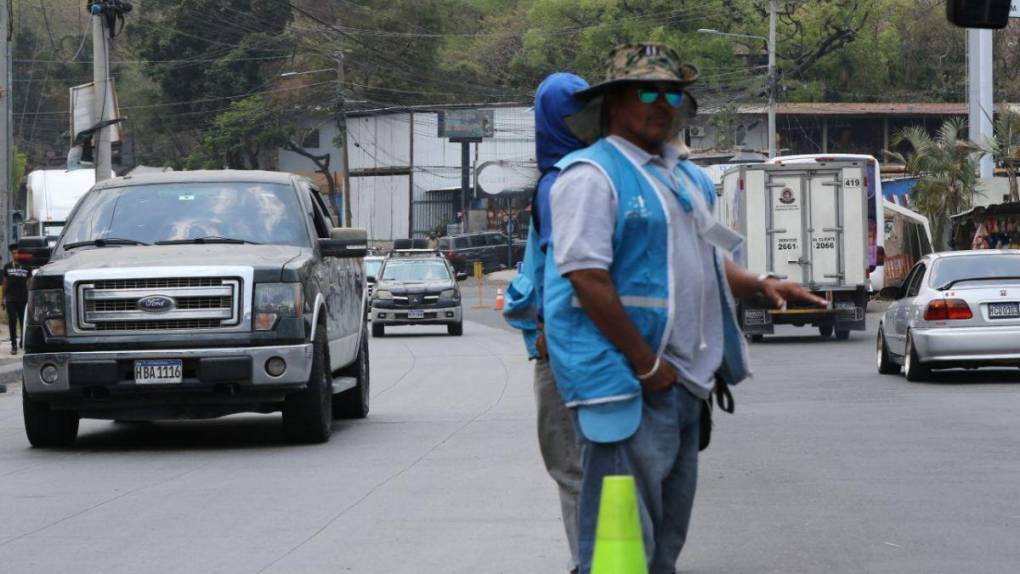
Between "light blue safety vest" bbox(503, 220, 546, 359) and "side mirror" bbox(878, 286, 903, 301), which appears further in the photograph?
"side mirror" bbox(878, 286, 903, 301)

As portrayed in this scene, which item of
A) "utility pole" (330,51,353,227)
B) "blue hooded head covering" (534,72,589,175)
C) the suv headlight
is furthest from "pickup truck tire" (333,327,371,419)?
"utility pole" (330,51,353,227)

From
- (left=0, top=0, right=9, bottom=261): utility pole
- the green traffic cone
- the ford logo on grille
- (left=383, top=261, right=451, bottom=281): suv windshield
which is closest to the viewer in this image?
the green traffic cone

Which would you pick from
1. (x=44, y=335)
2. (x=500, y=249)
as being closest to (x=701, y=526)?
(x=44, y=335)

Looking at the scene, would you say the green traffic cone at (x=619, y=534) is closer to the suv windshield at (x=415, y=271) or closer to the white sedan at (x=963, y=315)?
the white sedan at (x=963, y=315)

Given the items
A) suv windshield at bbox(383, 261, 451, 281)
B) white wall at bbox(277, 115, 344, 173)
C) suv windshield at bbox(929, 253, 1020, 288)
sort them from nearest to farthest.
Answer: suv windshield at bbox(929, 253, 1020, 288) → suv windshield at bbox(383, 261, 451, 281) → white wall at bbox(277, 115, 344, 173)

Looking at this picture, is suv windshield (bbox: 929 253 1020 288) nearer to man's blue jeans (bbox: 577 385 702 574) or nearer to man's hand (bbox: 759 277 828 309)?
man's hand (bbox: 759 277 828 309)

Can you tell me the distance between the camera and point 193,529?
8.62 meters

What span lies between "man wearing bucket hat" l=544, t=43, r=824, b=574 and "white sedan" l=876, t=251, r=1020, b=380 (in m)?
13.3

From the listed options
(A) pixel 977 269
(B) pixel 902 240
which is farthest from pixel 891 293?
(B) pixel 902 240

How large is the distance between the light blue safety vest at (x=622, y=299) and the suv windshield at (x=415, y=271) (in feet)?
101

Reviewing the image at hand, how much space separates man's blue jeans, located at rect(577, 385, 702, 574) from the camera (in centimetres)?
498

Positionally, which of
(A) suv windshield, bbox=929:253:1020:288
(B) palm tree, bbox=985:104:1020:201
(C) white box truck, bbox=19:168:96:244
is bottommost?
(A) suv windshield, bbox=929:253:1020:288

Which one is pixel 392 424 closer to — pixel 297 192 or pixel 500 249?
pixel 297 192

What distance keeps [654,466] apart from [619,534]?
2.03 feet
